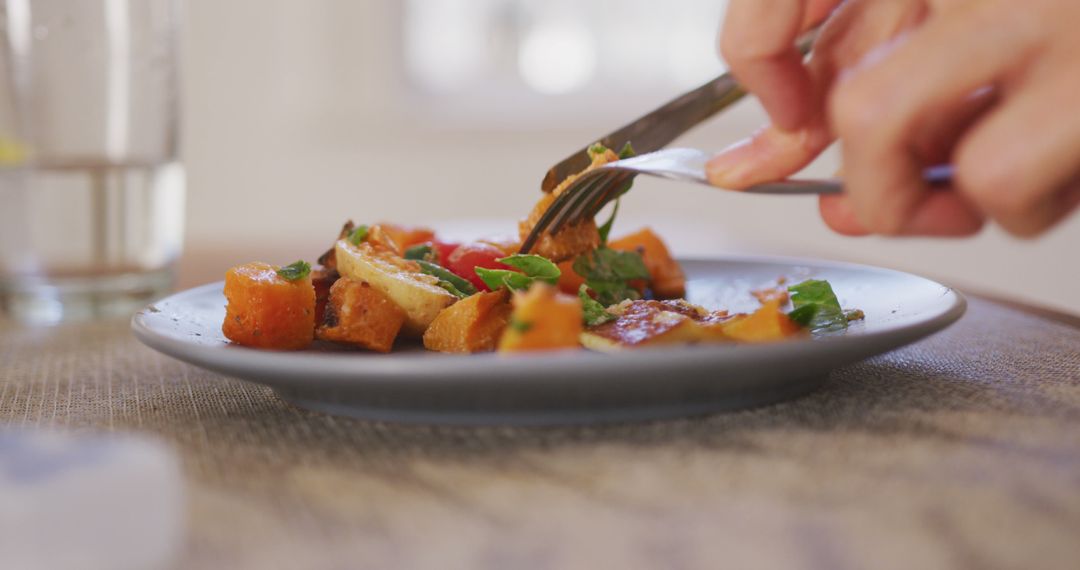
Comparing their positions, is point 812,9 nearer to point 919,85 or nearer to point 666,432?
point 919,85

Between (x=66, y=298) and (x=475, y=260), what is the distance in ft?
2.59

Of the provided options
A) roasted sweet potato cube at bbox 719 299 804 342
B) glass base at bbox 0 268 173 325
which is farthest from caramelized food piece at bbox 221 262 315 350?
glass base at bbox 0 268 173 325

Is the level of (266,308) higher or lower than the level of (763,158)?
lower

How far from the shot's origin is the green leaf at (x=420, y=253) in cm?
135

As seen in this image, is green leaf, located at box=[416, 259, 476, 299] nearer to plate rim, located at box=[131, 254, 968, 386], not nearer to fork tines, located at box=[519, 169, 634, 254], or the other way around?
fork tines, located at box=[519, 169, 634, 254]

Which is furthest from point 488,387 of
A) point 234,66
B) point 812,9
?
point 234,66

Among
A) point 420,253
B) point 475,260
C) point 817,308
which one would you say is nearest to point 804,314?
point 817,308

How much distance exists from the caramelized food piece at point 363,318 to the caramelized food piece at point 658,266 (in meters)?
0.37

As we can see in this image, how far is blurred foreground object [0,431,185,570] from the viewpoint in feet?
1.90

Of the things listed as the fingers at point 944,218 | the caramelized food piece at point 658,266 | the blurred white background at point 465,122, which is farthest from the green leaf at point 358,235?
the blurred white background at point 465,122

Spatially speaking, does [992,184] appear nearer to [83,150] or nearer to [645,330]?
[645,330]

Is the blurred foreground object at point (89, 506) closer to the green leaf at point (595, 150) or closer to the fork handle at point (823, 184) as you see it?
the fork handle at point (823, 184)

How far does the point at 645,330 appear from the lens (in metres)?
0.97

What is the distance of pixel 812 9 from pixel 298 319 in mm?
578
